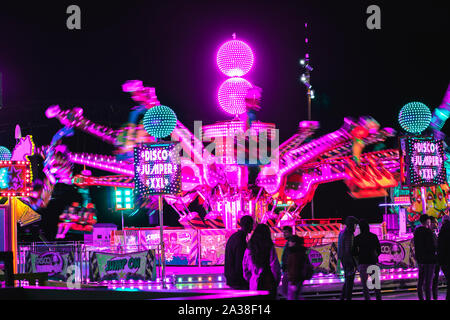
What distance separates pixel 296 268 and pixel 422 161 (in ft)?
35.4

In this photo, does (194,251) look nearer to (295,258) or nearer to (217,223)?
(217,223)

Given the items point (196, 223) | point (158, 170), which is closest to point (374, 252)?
point (158, 170)

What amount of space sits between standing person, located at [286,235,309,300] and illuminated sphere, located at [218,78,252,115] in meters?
17.5

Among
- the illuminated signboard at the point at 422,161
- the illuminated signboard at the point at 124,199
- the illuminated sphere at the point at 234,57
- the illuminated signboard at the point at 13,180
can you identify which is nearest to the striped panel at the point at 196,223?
the illuminated signboard at the point at 124,199

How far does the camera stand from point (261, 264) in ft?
34.8

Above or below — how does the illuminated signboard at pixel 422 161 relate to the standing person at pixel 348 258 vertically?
above

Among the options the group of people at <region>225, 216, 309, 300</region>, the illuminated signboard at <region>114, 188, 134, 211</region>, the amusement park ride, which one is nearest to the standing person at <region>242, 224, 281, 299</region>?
the group of people at <region>225, 216, 309, 300</region>

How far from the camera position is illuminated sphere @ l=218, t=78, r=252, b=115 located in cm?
2855

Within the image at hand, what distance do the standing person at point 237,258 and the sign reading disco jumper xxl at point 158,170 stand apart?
336 inches

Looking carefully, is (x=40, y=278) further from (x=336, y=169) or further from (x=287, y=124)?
(x=287, y=124)

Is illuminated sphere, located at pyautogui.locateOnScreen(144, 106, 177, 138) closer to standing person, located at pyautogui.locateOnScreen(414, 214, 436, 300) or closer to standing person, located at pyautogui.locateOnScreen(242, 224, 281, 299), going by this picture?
standing person, located at pyautogui.locateOnScreen(414, 214, 436, 300)

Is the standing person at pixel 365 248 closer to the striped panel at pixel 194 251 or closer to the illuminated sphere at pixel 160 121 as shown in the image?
the illuminated sphere at pixel 160 121

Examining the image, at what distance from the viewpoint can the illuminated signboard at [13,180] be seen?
60.4ft
